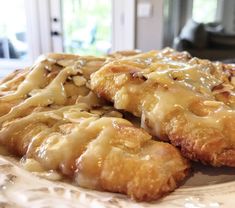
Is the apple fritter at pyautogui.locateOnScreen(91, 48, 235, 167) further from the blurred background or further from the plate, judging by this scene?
the blurred background

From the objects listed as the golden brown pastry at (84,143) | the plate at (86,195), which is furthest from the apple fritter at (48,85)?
the plate at (86,195)

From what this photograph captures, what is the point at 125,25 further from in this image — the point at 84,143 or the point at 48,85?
the point at 84,143

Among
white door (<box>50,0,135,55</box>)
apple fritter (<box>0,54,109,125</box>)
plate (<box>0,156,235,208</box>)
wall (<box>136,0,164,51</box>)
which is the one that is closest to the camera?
plate (<box>0,156,235,208</box>)

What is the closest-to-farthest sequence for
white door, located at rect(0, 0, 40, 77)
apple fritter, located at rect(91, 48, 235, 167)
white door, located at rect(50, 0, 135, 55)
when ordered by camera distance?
apple fritter, located at rect(91, 48, 235, 167) → white door, located at rect(50, 0, 135, 55) → white door, located at rect(0, 0, 40, 77)

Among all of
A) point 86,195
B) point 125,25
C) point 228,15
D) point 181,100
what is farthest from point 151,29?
point 86,195

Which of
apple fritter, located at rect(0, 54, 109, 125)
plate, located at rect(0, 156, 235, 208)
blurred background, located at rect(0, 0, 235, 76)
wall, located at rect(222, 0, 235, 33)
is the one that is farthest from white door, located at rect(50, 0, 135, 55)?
plate, located at rect(0, 156, 235, 208)

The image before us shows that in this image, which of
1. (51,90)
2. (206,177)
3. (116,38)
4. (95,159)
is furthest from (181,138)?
(116,38)

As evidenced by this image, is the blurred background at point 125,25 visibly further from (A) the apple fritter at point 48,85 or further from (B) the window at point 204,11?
(A) the apple fritter at point 48,85
